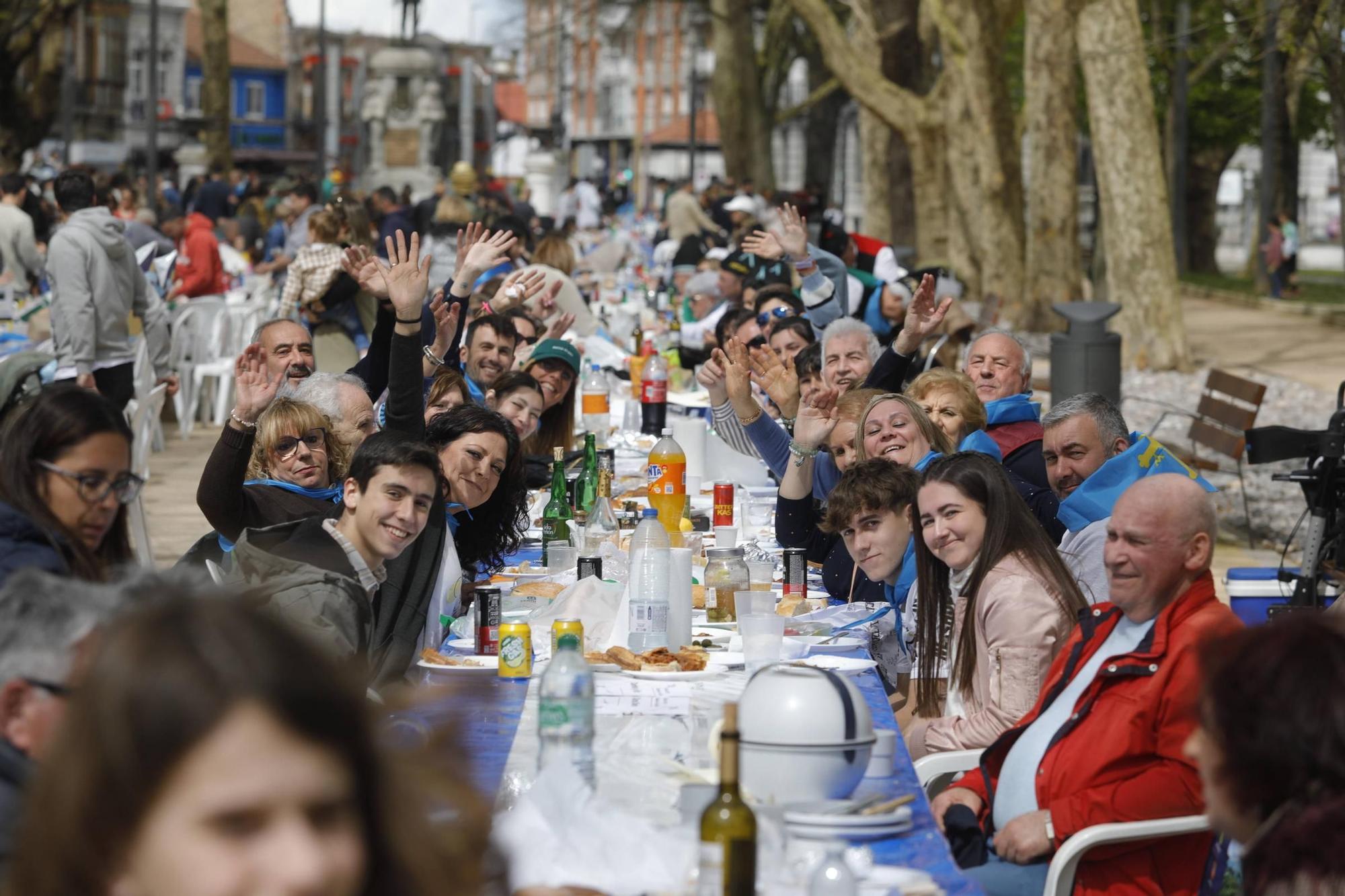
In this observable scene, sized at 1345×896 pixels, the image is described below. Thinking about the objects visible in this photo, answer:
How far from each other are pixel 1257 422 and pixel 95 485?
13587 millimetres

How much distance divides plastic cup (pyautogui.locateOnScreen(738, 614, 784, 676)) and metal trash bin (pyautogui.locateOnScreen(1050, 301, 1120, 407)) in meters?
8.70

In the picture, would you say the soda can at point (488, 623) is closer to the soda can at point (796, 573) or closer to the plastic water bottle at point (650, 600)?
the plastic water bottle at point (650, 600)

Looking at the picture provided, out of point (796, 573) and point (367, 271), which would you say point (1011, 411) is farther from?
point (367, 271)

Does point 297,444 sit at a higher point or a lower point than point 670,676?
higher

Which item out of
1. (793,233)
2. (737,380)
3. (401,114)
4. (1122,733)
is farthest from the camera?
(401,114)

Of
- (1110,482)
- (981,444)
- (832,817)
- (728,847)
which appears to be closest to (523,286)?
(981,444)

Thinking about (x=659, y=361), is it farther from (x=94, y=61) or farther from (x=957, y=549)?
(x=94, y=61)

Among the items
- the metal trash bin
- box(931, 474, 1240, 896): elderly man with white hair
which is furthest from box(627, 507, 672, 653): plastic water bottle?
the metal trash bin

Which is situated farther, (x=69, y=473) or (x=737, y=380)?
(x=737, y=380)

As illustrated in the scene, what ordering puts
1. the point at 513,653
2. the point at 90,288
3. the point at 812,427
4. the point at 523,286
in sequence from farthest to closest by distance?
the point at 90,288, the point at 523,286, the point at 812,427, the point at 513,653

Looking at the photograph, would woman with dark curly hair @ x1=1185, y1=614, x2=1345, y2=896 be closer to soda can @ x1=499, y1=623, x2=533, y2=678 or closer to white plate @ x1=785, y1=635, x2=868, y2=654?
soda can @ x1=499, y1=623, x2=533, y2=678

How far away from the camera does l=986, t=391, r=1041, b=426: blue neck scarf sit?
22.0ft

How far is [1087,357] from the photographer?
1284 cm

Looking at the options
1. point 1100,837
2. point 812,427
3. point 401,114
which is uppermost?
point 401,114
